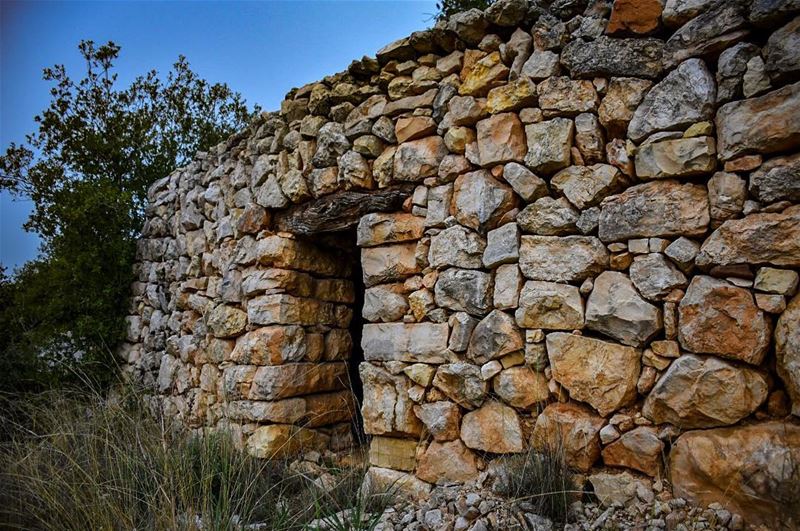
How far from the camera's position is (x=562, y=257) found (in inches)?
103

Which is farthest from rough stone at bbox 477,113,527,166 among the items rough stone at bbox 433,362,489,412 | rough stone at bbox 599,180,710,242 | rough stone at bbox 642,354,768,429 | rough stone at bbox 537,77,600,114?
rough stone at bbox 642,354,768,429

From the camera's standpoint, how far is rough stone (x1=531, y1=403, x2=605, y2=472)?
2.43 m

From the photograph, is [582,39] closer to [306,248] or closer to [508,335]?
[508,335]

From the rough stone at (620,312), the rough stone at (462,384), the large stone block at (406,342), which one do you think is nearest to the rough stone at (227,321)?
the large stone block at (406,342)

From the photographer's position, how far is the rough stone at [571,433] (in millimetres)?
2434

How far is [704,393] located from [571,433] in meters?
0.59

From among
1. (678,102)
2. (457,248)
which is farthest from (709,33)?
(457,248)

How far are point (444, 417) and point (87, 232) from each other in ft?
16.4

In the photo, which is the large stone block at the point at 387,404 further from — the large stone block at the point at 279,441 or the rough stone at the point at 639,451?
the rough stone at the point at 639,451

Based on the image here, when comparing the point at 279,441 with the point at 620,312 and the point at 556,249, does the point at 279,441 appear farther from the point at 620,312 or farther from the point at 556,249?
the point at 620,312

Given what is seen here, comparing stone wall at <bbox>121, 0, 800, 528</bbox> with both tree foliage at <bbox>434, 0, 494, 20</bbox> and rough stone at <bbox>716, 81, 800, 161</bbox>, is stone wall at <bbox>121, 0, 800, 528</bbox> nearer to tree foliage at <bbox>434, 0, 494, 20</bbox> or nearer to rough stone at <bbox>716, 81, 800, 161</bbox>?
rough stone at <bbox>716, 81, 800, 161</bbox>

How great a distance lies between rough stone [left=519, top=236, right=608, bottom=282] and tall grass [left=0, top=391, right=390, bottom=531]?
1.46 metres

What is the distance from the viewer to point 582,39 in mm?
2670

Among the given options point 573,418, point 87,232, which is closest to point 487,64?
point 573,418
